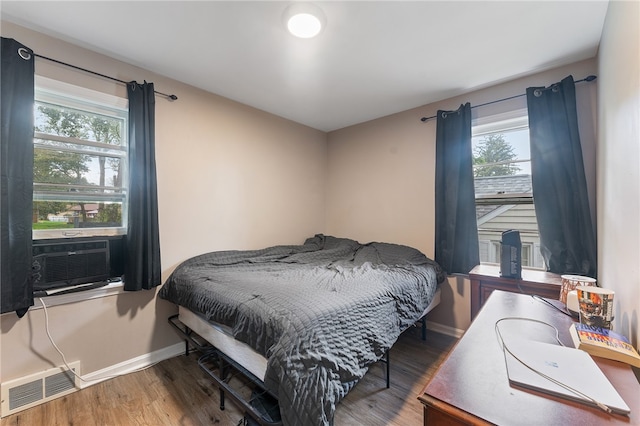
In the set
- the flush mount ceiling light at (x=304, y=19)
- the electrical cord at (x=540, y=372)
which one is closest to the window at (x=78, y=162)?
the flush mount ceiling light at (x=304, y=19)

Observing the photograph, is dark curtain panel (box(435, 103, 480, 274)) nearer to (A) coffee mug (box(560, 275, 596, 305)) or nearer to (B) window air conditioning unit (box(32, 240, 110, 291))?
(A) coffee mug (box(560, 275, 596, 305))

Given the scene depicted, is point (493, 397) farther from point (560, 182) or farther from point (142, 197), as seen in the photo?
point (142, 197)

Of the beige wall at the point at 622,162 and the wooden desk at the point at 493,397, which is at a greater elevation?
the beige wall at the point at 622,162

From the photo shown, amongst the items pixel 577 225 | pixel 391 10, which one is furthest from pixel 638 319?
pixel 391 10

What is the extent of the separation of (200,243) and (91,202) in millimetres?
888

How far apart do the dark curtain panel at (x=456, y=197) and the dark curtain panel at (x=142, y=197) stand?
267cm

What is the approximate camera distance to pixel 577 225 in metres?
2.11

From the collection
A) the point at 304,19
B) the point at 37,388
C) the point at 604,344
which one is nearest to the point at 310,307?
the point at 604,344

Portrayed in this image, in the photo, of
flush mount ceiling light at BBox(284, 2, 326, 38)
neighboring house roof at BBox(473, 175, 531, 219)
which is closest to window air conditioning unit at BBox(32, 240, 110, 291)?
flush mount ceiling light at BBox(284, 2, 326, 38)

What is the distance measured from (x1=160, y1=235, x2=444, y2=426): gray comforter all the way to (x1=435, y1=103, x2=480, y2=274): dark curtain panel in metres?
0.25

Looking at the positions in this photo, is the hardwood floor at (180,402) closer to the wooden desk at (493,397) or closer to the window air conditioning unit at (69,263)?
the window air conditioning unit at (69,263)

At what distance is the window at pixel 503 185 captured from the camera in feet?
8.29

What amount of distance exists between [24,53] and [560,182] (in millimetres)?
3921

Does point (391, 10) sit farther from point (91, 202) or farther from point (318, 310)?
point (91, 202)
